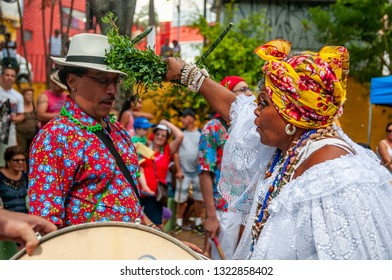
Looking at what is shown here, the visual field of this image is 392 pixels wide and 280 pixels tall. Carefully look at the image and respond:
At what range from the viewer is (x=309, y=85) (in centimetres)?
293

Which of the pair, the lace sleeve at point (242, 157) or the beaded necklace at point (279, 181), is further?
the lace sleeve at point (242, 157)

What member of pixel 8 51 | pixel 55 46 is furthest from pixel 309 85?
pixel 8 51

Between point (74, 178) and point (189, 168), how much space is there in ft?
23.2

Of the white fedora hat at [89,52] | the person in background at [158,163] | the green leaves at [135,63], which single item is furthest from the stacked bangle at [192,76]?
the person in background at [158,163]

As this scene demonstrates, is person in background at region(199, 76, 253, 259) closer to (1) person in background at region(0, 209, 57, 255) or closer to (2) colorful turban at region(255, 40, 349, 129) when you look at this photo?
(2) colorful turban at region(255, 40, 349, 129)

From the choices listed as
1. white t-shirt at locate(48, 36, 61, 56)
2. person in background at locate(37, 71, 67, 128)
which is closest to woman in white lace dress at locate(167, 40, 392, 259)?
white t-shirt at locate(48, 36, 61, 56)

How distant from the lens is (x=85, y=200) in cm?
345

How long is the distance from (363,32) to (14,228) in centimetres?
1313

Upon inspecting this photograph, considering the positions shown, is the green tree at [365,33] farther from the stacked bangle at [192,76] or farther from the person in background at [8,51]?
the stacked bangle at [192,76]

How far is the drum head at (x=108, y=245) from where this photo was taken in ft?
7.70

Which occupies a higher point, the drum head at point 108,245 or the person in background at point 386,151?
the drum head at point 108,245

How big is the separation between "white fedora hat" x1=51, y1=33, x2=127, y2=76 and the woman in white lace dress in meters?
0.95

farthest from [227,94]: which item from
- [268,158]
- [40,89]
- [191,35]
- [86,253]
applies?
[191,35]
